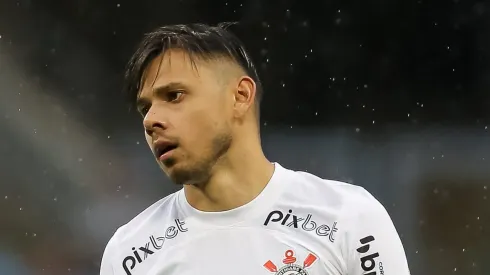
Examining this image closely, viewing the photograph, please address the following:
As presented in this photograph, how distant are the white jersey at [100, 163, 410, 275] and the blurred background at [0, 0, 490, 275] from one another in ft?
1.46

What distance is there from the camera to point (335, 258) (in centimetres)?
66

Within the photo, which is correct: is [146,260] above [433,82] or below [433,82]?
below

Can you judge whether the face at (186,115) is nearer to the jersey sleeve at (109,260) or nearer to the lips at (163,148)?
the lips at (163,148)

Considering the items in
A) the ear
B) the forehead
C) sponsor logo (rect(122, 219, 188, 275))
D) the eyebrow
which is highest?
the forehead

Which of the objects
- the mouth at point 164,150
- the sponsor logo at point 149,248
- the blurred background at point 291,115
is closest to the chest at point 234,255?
the sponsor logo at point 149,248

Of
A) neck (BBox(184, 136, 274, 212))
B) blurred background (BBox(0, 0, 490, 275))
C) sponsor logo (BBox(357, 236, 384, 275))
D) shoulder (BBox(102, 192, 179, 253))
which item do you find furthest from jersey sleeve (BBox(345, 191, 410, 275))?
blurred background (BBox(0, 0, 490, 275))

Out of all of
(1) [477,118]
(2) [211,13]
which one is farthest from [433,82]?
(2) [211,13]

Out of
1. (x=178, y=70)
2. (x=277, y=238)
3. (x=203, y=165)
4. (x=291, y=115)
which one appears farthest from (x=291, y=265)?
(x=291, y=115)

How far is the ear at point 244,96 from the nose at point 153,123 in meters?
0.09

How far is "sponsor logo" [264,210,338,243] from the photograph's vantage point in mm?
667

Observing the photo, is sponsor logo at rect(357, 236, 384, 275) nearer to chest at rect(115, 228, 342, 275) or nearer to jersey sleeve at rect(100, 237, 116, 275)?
chest at rect(115, 228, 342, 275)

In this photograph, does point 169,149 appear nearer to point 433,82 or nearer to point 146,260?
point 146,260

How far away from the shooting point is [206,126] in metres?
0.68

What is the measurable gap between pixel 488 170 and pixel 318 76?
367 millimetres
